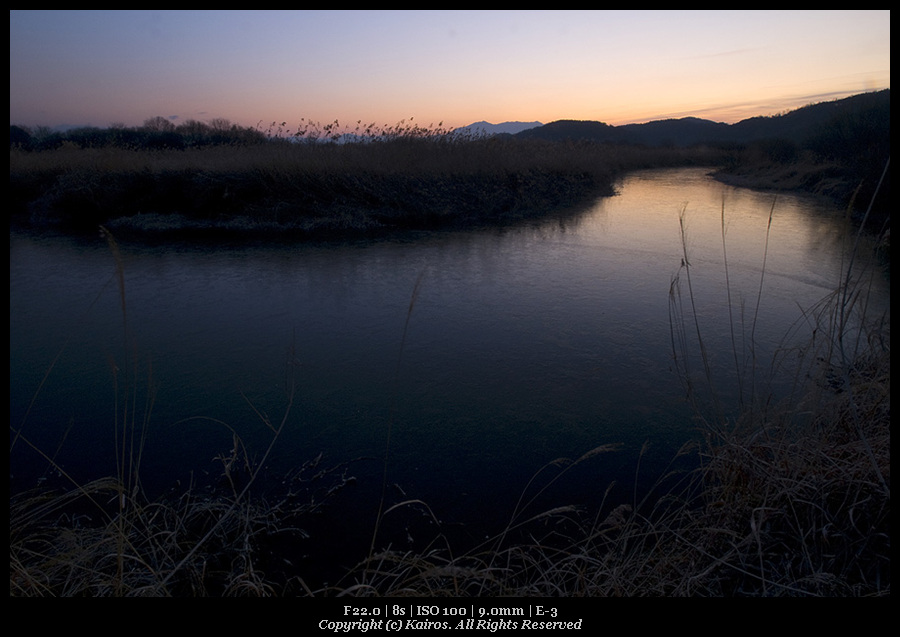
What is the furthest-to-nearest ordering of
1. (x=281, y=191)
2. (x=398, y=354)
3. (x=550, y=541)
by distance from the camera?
(x=281, y=191)
(x=398, y=354)
(x=550, y=541)

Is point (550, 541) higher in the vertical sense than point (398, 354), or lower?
lower

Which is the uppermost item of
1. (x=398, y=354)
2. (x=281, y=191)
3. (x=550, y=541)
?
(x=281, y=191)

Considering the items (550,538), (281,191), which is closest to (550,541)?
(550,538)

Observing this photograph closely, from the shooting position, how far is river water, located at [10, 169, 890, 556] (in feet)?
8.05

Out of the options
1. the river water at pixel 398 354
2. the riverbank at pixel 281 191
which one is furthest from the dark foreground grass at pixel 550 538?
the riverbank at pixel 281 191

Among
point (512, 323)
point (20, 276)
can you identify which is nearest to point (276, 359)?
point (512, 323)

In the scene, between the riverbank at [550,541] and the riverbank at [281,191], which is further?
the riverbank at [281,191]

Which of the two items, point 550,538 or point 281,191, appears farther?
point 281,191

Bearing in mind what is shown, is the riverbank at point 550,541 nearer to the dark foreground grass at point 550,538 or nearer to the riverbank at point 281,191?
the dark foreground grass at point 550,538

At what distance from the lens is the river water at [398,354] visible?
245 centimetres

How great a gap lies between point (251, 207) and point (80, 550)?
7.58m

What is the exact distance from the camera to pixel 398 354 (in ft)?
11.7

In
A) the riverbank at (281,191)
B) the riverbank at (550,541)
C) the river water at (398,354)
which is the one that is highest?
the riverbank at (281,191)

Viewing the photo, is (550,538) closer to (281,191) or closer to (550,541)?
(550,541)
